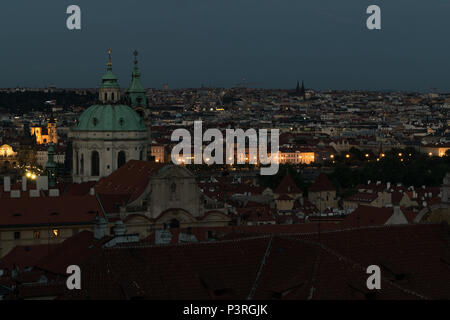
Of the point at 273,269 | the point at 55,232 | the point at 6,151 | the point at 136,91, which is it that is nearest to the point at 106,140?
the point at 136,91

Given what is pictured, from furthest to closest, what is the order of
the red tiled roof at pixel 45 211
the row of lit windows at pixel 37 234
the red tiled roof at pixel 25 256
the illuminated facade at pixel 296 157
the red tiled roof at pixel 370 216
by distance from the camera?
1. the illuminated facade at pixel 296 157
2. the red tiled roof at pixel 45 211
3. the row of lit windows at pixel 37 234
4. the red tiled roof at pixel 370 216
5. the red tiled roof at pixel 25 256

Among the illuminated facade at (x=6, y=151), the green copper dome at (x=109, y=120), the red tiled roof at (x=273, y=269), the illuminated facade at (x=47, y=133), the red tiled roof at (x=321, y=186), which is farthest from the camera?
the illuminated facade at (x=47, y=133)

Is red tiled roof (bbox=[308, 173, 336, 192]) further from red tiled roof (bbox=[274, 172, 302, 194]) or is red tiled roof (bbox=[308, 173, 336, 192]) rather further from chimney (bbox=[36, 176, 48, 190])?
chimney (bbox=[36, 176, 48, 190])

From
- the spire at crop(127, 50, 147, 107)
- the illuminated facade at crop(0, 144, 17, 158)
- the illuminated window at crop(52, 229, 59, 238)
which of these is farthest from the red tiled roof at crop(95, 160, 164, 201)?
the illuminated facade at crop(0, 144, 17, 158)

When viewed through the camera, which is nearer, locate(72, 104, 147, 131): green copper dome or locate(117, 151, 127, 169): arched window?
locate(117, 151, 127, 169): arched window

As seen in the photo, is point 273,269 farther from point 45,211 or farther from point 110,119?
point 110,119

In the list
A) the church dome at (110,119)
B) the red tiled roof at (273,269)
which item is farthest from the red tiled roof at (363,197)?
the red tiled roof at (273,269)

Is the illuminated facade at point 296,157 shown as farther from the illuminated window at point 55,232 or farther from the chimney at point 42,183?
the illuminated window at point 55,232
